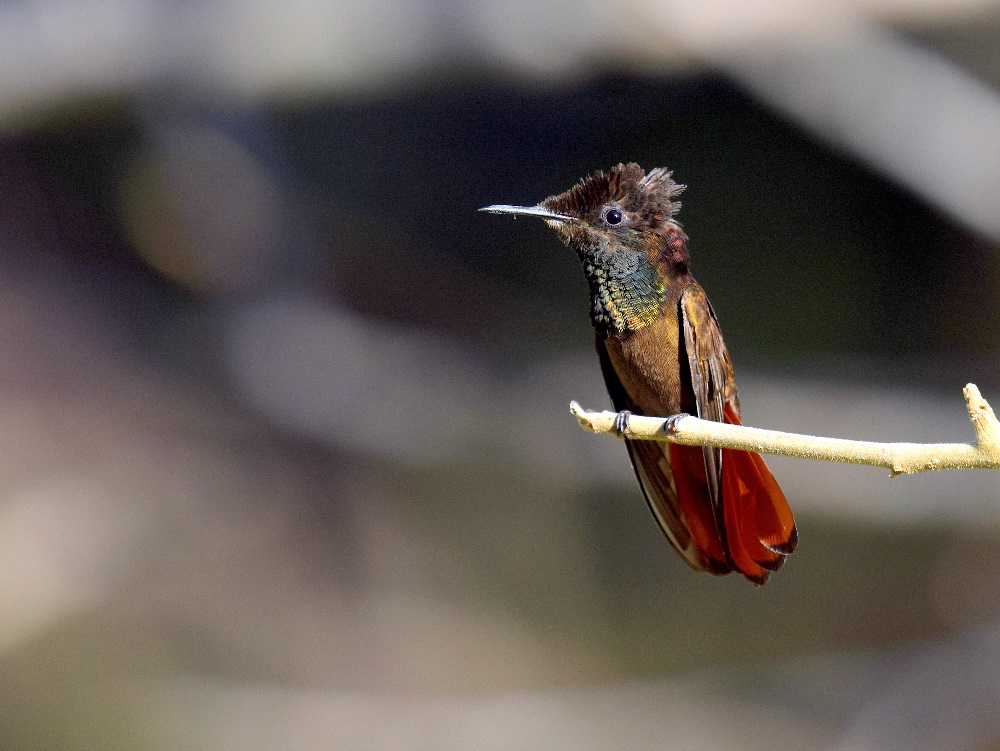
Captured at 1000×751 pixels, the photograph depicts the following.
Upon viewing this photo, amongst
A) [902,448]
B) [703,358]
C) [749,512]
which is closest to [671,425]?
[749,512]

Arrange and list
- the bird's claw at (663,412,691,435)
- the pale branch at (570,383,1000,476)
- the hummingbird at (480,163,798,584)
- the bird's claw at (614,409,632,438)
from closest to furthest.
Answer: the pale branch at (570,383,1000,476) → the bird's claw at (663,412,691,435) → the bird's claw at (614,409,632,438) → the hummingbird at (480,163,798,584)

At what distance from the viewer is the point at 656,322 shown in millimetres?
1600

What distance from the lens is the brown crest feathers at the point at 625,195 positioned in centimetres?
149

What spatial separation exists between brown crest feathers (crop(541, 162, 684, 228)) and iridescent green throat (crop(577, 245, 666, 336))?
2.5 inches

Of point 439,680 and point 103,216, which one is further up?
point 103,216

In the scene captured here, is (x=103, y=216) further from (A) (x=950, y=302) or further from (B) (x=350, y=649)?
(A) (x=950, y=302)

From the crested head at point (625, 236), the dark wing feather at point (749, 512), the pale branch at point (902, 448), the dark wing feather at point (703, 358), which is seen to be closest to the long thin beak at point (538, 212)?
the crested head at point (625, 236)

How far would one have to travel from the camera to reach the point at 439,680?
4633mm

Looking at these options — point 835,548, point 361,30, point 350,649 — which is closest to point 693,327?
point 361,30

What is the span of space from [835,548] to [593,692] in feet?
4.40

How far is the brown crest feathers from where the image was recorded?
1486 mm

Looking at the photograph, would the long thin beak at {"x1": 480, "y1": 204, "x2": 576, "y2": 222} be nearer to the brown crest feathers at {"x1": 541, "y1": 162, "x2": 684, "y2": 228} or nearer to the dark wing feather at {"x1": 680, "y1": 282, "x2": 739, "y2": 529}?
the brown crest feathers at {"x1": 541, "y1": 162, "x2": 684, "y2": 228}

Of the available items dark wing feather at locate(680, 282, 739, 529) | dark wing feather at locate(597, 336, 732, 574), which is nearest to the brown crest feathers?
dark wing feather at locate(680, 282, 739, 529)

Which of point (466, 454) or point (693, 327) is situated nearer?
Result: point (693, 327)
